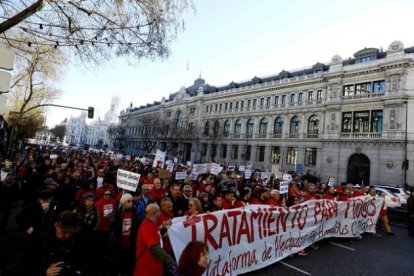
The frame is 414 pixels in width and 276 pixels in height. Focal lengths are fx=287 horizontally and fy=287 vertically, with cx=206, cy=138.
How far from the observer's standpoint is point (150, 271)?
11.9 feet

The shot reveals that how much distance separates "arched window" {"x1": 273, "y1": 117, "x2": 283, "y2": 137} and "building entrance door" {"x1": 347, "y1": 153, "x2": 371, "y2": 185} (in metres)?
12.5

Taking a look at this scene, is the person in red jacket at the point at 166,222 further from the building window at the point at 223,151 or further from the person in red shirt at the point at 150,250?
the building window at the point at 223,151

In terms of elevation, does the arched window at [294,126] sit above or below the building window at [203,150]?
above

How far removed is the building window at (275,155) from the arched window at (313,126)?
616cm

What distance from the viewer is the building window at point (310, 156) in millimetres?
39750

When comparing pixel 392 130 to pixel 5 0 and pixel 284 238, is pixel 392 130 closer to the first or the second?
pixel 284 238

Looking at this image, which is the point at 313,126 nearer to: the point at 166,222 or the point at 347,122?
the point at 347,122

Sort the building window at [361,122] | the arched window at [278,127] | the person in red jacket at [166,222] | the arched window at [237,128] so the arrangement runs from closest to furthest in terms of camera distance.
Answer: the person in red jacket at [166,222] < the building window at [361,122] < the arched window at [278,127] < the arched window at [237,128]

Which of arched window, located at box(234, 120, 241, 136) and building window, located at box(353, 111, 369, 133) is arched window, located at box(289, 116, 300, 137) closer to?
building window, located at box(353, 111, 369, 133)

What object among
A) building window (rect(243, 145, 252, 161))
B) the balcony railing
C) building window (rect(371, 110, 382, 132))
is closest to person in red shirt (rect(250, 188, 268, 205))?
the balcony railing

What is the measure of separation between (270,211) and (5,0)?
24.6 ft

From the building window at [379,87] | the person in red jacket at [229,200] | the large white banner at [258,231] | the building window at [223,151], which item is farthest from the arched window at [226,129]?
the person in red jacket at [229,200]

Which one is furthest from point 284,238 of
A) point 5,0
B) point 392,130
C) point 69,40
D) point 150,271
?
point 392,130

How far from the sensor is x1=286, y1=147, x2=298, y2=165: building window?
4225 centimetres
